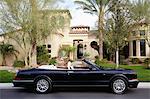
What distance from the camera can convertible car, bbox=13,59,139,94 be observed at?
10.2 meters

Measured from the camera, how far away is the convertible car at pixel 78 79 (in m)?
10.2

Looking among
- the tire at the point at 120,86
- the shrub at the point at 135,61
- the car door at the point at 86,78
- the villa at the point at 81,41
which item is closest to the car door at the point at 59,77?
the car door at the point at 86,78

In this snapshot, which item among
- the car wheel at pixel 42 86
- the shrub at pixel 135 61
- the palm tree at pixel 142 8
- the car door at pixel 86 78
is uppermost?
the palm tree at pixel 142 8

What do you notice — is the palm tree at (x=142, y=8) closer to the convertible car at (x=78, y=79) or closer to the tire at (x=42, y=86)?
the convertible car at (x=78, y=79)

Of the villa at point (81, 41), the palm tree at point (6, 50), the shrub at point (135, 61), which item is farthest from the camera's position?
the shrub at point (135, 61)

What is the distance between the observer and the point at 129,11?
2181 centimetres

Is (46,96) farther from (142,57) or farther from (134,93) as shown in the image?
(142,57)

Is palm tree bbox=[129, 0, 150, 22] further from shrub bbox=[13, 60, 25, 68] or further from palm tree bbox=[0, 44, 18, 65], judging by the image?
palm tree bbox=[0, 44, 18, 65]

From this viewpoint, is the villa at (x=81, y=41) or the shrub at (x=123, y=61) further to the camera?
the shrub at (x=123, y=61)

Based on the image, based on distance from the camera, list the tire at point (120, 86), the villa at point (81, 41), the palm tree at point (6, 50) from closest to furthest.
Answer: the tire at point (120, 86), the palm tree at point (6, 50), the villa at point (81, 41)

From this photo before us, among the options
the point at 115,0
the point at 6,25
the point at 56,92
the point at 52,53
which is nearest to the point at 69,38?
the point at 52,53

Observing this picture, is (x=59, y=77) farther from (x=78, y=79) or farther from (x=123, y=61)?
(x=123, y=61)

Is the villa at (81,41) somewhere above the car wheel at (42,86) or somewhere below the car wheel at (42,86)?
above

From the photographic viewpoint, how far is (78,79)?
33.6ft
